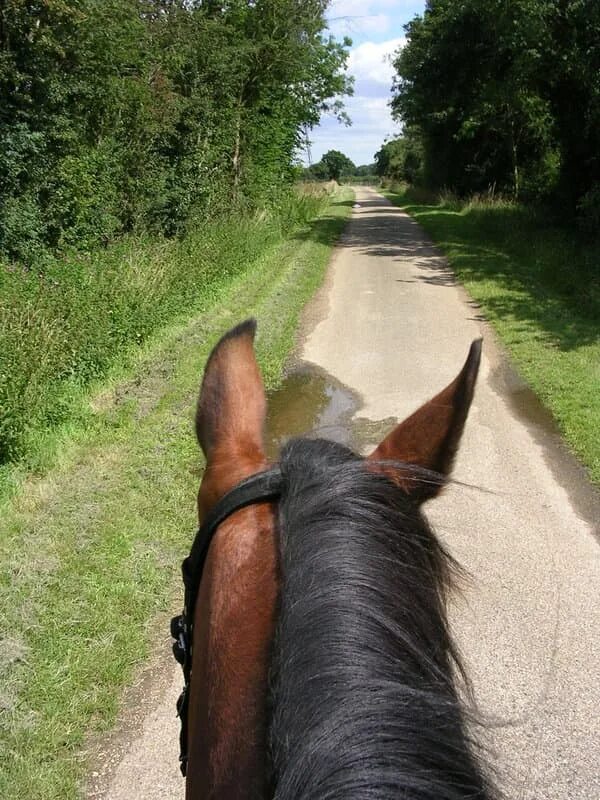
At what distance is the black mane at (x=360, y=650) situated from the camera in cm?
82

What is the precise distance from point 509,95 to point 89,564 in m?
15.9

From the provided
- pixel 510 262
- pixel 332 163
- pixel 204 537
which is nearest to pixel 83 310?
pixel 204 537

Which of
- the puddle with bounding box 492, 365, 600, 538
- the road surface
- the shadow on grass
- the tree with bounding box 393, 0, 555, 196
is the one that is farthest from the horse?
the tree with bounding box 393, 0, 555, 196

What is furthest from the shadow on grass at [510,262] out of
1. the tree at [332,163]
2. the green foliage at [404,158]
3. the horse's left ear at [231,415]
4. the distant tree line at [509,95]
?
the tree at [332,163]

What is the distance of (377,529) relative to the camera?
113cm

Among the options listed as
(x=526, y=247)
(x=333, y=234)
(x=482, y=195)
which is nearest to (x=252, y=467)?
(x=526, y=247)

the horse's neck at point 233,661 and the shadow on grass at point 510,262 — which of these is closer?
the horse's neck at point 233,661

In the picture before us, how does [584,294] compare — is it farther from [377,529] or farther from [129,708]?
[377,529]

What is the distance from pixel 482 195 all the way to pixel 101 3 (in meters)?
18.5

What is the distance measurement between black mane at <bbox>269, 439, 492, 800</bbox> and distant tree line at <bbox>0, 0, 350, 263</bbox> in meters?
9.72

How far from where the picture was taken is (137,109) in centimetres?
1250

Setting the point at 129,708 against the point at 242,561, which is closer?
the point at 242,561

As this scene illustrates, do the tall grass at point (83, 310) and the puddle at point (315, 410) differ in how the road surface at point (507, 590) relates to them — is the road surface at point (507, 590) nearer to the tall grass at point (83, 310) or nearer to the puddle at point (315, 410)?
the puddle at point (315, 410)

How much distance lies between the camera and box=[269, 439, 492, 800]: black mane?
823mm
